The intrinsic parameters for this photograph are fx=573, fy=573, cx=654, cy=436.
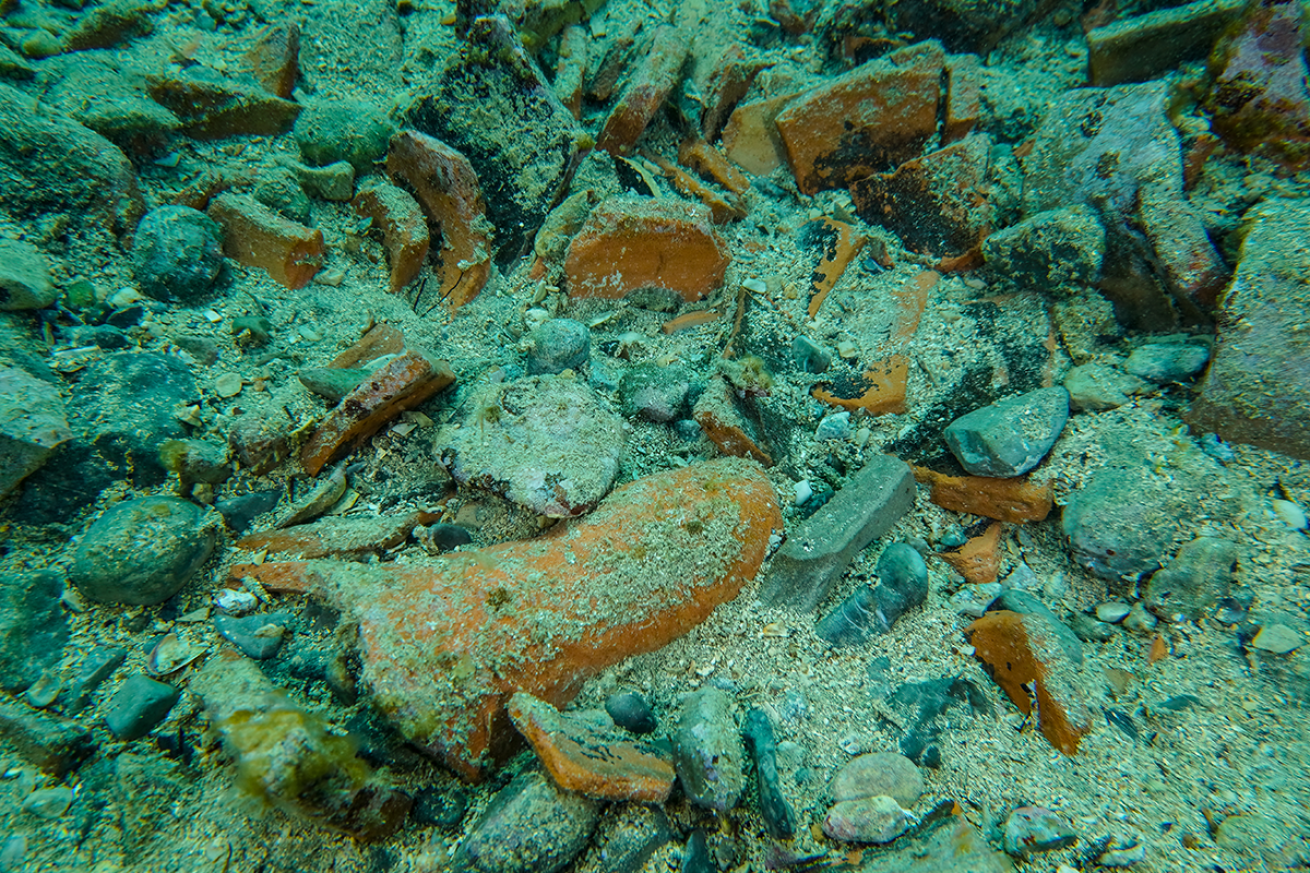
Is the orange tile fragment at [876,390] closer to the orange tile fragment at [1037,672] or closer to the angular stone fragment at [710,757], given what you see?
the orange tile fragment at [1037,672]

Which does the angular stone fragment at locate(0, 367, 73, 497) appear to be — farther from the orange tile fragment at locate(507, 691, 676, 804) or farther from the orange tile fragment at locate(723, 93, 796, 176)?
the orange tile fragment at locate(723, 93, 796, 176)

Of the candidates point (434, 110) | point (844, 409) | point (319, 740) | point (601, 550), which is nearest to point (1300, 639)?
point (844, 409)

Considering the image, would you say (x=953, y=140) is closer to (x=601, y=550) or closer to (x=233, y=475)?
(x=601, y=550)

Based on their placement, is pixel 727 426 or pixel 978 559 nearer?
pixel 978 559

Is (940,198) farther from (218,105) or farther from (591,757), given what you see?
(218,105)

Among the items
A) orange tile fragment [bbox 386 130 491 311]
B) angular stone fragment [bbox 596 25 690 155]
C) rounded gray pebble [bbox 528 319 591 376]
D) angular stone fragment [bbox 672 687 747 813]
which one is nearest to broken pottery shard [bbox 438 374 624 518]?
rounded gray pebble [bbox 528 319 591 376]

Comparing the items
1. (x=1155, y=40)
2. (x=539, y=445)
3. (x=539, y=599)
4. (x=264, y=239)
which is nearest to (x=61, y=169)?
(x=264, y=239)
